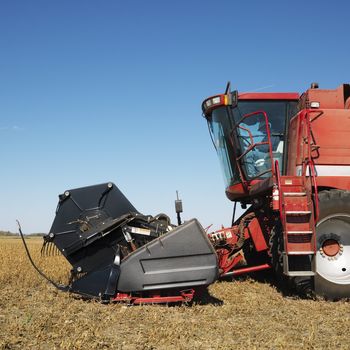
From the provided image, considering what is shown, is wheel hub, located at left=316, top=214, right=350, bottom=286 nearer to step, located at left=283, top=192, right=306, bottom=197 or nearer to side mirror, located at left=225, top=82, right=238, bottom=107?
step, located at left=283, top=192, right=306, bottom=197

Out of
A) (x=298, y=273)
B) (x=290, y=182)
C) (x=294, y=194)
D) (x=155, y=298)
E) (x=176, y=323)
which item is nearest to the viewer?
(x=176, y=323)

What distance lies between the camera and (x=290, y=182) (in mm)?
5027

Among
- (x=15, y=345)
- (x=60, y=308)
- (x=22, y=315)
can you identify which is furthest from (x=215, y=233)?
(x=15, y=345)

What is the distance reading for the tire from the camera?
5020 millimetres

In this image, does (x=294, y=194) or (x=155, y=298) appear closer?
(x=155, y=298)

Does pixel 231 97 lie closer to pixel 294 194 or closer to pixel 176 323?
pixel 294 194

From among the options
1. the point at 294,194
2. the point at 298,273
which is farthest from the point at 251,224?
the point at 298,273

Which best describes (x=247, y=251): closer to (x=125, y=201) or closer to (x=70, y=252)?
(x=125, y=201)

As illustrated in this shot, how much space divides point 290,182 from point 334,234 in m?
0.79

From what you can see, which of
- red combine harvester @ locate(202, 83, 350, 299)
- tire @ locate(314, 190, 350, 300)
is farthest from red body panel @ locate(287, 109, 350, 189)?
tire @ locate(314, 190, 350, 300)

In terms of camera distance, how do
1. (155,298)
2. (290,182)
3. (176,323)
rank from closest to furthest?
1. (176,323)
2. (155,298)
3. (290,182)

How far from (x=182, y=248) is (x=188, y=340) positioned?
127 cm

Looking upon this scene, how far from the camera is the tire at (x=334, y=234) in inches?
198

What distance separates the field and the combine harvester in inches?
10.0
